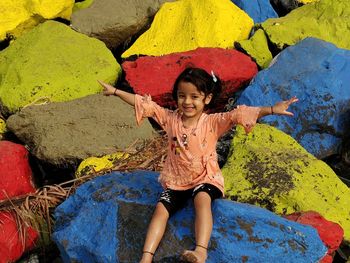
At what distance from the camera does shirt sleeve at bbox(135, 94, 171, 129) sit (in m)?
2.83

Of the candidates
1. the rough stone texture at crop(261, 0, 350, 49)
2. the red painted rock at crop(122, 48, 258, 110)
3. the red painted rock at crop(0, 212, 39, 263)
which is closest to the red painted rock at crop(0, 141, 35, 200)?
the red painted rock at crop(0, 212, 39, 263)

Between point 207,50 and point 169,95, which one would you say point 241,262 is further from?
point 207,50

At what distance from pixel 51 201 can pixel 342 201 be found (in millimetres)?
1776

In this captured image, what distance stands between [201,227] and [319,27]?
3268 mm

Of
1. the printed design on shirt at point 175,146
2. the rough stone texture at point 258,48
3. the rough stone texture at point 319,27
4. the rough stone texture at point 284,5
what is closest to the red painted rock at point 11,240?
the printed design on shirt at point 175,146

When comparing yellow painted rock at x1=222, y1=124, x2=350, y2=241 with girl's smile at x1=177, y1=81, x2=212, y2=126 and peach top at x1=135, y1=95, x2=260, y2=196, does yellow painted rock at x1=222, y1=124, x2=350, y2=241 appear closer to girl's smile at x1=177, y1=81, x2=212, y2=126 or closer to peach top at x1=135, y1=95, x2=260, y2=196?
peach top at x1=135, y1=95, x2=260, y2=196

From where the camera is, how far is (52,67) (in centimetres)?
484

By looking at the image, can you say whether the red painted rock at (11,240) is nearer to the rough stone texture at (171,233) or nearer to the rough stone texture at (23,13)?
the rough stone texture at (171,233)

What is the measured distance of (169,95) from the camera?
4.55 m

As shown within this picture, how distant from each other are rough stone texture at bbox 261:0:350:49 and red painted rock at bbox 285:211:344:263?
2.46 m

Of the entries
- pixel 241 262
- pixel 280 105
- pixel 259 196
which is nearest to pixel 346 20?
pixel 259 196

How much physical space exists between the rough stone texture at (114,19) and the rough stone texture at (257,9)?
3.07 feet

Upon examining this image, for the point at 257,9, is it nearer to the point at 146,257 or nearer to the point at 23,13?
the point at 23,13

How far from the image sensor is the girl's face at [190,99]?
2.69 metres
